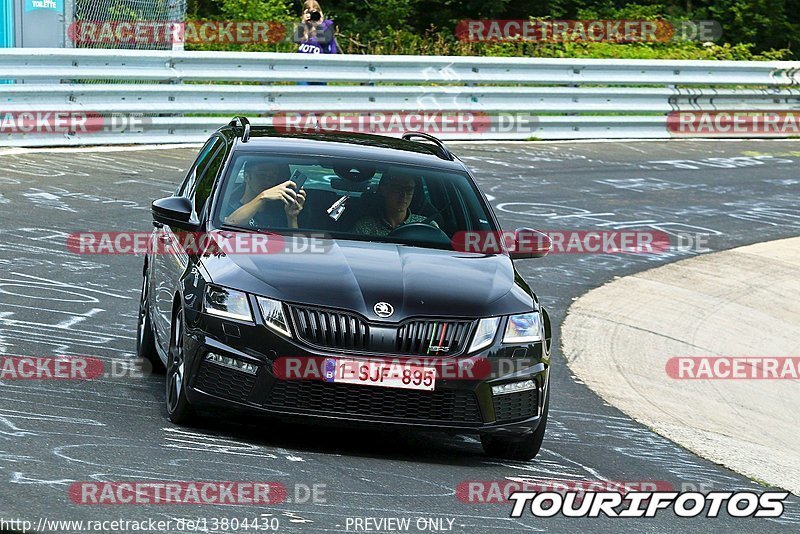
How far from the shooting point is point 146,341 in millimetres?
8930

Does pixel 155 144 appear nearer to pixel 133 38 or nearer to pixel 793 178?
pixel 133 38

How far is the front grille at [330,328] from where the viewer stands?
6832mm

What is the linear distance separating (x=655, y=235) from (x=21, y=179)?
267 inches

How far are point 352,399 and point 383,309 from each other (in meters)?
0.44

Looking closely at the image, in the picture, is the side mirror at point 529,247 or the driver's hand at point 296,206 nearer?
the driver's hand at point 296,206

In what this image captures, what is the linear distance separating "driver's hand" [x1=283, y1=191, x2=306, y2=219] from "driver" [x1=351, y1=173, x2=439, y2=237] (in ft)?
1.04

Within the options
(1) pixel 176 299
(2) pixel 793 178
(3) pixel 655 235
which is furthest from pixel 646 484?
(2) pixel 793 178

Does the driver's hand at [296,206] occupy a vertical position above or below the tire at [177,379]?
above

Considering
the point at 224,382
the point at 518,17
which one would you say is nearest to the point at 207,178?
the point at 224,382

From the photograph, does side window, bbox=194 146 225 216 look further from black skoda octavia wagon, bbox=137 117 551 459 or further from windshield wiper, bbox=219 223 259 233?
windshield wiper, bbox=219 223 259 233

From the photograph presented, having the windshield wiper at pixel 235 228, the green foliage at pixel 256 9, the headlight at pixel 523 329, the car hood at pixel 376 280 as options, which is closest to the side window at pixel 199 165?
the windshield wiper at pixel 235 228

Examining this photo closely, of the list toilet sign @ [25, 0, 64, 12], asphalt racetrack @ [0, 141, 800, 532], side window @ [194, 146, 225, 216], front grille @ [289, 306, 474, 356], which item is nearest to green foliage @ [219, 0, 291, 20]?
toilet sign @ [25, 0, 64, 12]

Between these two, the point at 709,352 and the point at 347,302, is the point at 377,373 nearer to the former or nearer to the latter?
the point at 347,302

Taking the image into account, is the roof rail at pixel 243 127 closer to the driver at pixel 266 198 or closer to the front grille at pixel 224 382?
the driver at pixel 266 198
